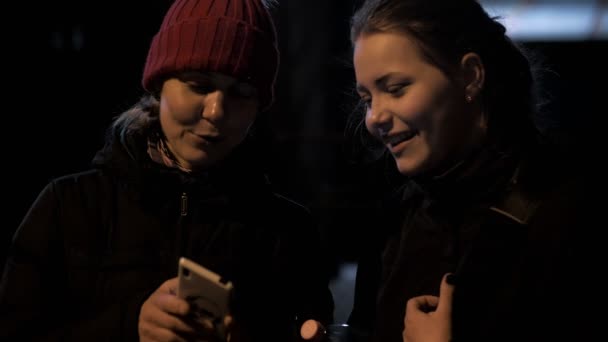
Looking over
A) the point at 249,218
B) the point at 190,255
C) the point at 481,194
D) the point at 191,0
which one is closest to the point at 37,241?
the point at 190,255

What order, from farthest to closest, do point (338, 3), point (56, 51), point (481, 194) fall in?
point (338, 3) < point (56, 51) < point (481, 194)

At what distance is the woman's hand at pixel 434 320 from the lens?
1.07 m

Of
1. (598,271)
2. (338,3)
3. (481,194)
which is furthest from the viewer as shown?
(338,3)

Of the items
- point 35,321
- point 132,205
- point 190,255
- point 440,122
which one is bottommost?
point 35,321

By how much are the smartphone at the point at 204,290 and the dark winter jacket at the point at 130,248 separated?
0.22m

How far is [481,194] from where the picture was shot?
3.85 feet

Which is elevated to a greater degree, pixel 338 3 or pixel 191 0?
pixel 338 3

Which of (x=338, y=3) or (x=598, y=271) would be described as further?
(x=338, y=3)

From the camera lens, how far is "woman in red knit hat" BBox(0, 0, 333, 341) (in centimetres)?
126

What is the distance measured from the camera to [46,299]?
1260 mm

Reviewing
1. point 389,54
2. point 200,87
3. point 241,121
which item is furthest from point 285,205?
point 389,54

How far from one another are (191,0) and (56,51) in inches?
58.7

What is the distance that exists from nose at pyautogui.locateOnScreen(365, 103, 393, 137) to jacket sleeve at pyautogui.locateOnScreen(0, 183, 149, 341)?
57 centimetres

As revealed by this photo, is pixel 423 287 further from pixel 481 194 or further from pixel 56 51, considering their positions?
pixel 56 51
